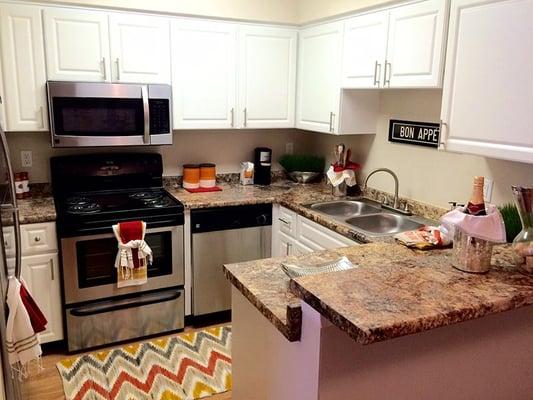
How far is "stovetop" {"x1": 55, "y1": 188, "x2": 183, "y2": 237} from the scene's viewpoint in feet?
9.22

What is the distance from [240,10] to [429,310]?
2945 millimetres

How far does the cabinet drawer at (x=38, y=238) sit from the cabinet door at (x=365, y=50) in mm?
2062

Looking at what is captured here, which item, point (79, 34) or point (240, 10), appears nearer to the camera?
point (79, 34)

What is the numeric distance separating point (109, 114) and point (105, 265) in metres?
0.99

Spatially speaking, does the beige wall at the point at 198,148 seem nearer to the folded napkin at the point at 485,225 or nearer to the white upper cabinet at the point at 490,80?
the white upper cabinet at the point at 490,80

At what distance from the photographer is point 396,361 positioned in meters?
1.30

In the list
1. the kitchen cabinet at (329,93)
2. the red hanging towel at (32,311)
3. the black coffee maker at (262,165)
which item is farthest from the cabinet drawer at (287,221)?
the red hanging towel at (32,311)

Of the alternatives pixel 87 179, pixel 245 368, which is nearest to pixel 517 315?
pixel 245 368

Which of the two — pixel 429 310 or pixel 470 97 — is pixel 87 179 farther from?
pixel 429 310

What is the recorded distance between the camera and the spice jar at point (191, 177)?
360 cm

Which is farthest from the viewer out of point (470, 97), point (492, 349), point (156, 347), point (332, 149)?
point (332, 149)

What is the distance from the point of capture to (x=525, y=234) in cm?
144

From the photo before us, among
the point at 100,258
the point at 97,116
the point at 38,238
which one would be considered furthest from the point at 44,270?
the point at 97,116

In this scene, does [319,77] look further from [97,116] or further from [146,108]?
[97,116]
